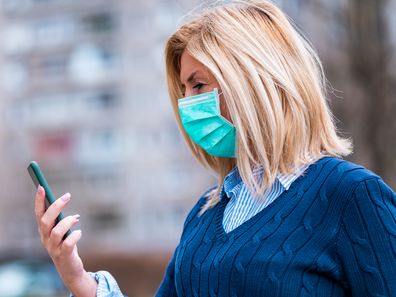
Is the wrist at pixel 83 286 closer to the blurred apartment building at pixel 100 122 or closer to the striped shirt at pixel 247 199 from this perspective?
the striped shirt at pixel 247 199

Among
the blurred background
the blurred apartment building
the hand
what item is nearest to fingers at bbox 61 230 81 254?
the hand

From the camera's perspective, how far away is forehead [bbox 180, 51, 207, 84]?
227cm

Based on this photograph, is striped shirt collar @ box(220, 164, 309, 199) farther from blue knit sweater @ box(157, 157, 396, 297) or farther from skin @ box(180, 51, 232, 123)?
skin @ box(180, 51, 232, 123)

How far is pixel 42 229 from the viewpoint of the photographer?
219 centimetres

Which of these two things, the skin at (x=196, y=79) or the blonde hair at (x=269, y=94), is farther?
the skin at (x=196, y=79)

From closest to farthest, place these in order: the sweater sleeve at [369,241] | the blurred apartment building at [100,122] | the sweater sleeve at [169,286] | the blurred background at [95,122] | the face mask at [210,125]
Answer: the sweater sleeve at [369,241]
the face mask at [210,125]
the sweater sleeve at [169,286]
the blurred background at [95,122]
the blurred apartment building at [100,122]

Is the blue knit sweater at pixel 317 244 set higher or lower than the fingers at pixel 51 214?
lower

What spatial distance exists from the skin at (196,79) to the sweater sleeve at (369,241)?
473mm

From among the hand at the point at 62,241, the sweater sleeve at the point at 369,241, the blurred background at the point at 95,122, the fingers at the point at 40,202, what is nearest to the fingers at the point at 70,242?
the hand at the point at 62,241

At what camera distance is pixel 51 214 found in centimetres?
215

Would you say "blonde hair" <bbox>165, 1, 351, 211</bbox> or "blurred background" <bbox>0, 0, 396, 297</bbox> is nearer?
"blonde hair" <bbox>165, 1, 351, 211</bbox>

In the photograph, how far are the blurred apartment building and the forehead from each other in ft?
132

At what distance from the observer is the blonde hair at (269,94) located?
2.10 metres

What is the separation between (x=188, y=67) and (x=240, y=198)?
39 centimetres
